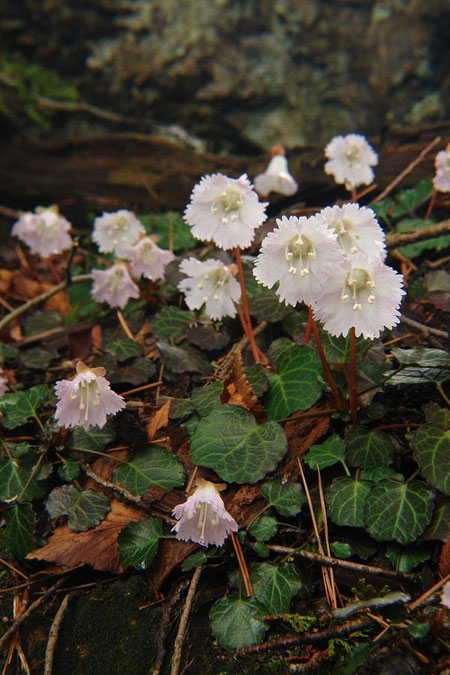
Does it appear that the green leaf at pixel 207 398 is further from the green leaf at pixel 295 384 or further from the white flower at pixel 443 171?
the white flower at pixel 443 171

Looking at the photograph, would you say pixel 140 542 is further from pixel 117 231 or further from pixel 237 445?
pixel 117 231

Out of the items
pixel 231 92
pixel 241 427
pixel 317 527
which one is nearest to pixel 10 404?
pixel 241 427

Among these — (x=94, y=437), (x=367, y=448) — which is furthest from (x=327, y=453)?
(x=94, y=437)

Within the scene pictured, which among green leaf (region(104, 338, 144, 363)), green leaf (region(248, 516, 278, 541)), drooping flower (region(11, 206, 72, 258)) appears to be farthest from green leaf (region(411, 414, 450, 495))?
drooping flower (region(11, 206, 72, 258))

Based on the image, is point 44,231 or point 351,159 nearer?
point 351,159

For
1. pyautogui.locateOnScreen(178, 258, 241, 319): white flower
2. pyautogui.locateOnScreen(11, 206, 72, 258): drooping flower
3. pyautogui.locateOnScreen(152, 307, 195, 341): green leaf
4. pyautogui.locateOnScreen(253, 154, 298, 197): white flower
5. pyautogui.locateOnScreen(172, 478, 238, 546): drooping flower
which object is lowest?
pyautogui.locateOnScreen(172, 478, 238, 546): drooping flower

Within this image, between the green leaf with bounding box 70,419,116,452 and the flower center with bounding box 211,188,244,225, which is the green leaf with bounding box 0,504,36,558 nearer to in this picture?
the green leaf with bounding box 70,419,116,452
